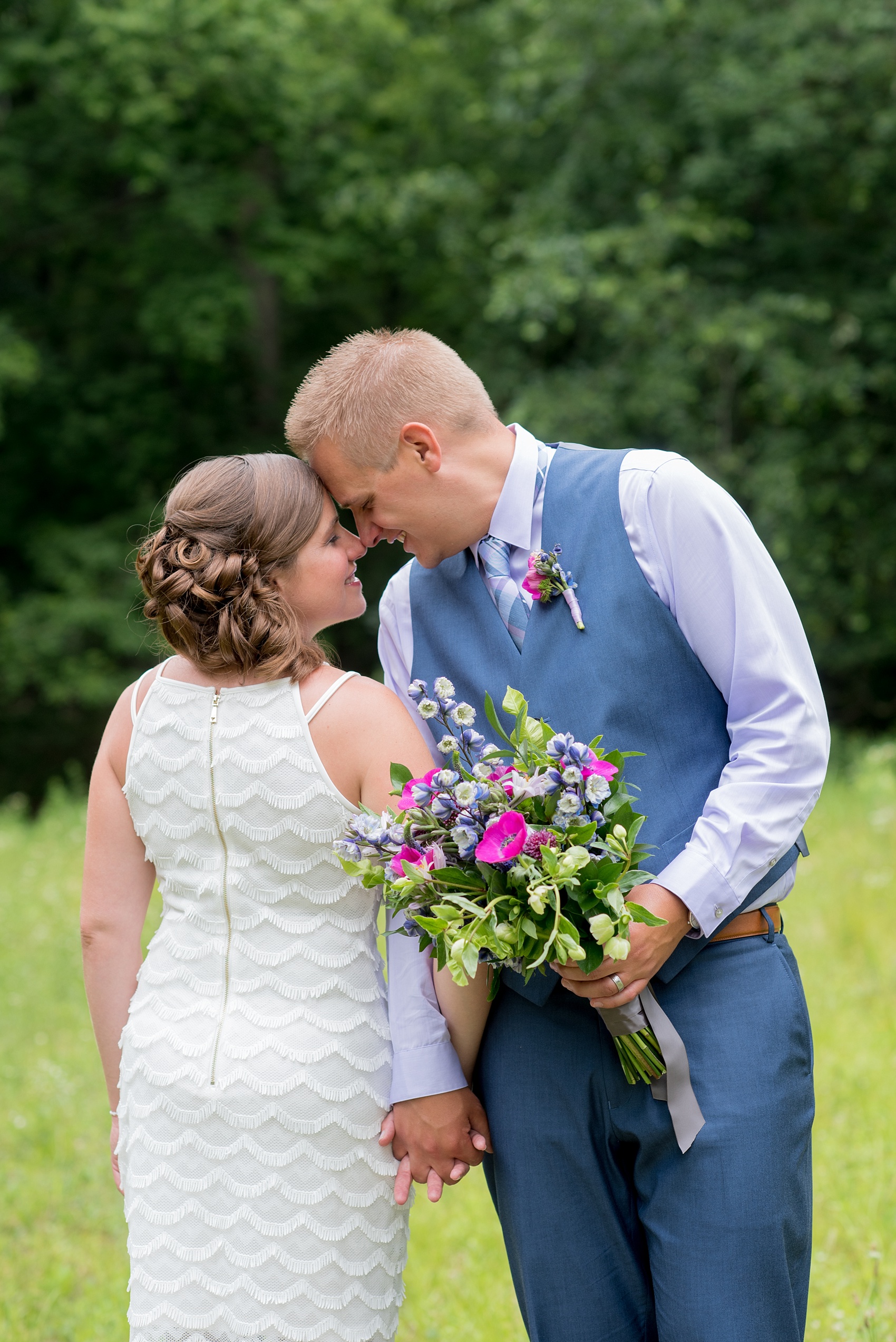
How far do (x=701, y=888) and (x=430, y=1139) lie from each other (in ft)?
2.21

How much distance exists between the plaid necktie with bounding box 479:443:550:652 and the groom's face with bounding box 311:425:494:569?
0.16 ft

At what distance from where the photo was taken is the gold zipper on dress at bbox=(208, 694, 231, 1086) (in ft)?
7.14

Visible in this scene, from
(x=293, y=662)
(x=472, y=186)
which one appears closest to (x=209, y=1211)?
(x=293, y=662)

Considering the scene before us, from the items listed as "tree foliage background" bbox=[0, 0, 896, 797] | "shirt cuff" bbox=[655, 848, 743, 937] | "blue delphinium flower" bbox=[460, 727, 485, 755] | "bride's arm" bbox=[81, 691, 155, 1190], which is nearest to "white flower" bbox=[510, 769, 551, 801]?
"blue delphinium flower" bbox=[460, 727, 485, 755]

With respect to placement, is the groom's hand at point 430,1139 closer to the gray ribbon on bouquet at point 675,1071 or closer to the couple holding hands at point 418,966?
the couple holding hands at point 418,966

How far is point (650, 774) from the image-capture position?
218 cm

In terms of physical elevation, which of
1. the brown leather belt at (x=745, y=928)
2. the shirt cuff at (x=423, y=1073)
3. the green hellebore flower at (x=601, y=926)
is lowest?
the shirt cuff at (x=423, y=1073)

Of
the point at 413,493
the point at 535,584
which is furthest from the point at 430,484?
the point at 535,584

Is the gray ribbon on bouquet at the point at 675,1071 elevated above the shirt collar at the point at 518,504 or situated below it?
below

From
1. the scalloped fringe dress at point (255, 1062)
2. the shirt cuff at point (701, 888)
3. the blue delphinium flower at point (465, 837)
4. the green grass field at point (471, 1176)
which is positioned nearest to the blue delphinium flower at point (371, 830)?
the blue delphinium flower at point (465, 837)

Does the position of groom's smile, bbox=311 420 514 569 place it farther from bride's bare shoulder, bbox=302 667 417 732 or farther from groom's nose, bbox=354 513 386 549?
bride's bare shoulder, bbox=302 667 417 732

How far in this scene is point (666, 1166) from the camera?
217 centimetres

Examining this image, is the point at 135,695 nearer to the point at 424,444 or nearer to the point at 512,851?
the point at 424,444

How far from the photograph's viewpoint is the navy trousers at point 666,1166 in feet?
6.93
